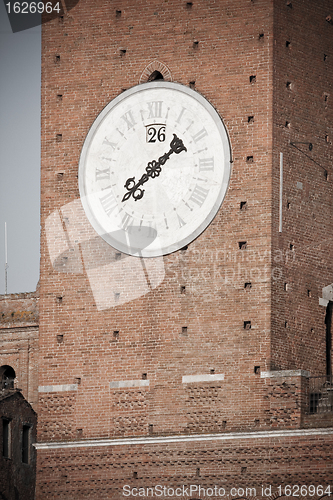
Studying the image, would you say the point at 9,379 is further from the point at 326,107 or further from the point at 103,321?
the point at 326,107

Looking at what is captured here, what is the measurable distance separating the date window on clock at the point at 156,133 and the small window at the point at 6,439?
1053 centimetres

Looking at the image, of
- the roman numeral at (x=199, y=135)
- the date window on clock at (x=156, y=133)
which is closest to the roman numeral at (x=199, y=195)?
the roman numeral at (x=199, y=135)

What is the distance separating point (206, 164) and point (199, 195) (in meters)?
0.82

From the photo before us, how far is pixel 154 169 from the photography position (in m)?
41.2

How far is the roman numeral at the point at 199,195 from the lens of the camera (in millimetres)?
40562

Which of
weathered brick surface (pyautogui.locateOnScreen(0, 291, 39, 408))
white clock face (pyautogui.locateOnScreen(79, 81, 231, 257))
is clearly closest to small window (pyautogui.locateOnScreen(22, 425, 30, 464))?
weathered brick surface (pyautogui.locateOnScreen(0, 291, 39, 408))

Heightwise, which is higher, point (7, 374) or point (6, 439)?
point (7, 374)

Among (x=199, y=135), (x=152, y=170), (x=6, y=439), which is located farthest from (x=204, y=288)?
(x=6, y=439)

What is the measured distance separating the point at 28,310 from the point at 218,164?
15337 millimetres

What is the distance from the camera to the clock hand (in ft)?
135

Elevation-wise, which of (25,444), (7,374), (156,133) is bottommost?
(25,444)

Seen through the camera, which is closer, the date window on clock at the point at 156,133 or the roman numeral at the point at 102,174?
the date window on clock at the point at 156,133

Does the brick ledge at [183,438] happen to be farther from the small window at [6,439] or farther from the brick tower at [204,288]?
the small window at [6,439]

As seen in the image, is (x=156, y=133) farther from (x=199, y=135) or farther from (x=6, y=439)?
(x=6, y=439)
